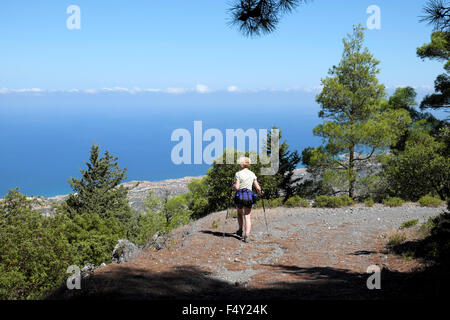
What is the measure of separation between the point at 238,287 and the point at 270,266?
6.53 feet

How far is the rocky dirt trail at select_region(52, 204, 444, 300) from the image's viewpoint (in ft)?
17.3

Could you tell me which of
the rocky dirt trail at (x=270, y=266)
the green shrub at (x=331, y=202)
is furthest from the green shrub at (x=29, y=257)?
the green shrub at (x=331, y=202)

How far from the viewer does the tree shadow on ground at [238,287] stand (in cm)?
485

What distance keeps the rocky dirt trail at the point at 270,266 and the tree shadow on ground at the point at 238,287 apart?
0.02 meters

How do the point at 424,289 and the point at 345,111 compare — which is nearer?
the point at 424,289

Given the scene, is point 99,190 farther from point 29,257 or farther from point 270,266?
point 270,266

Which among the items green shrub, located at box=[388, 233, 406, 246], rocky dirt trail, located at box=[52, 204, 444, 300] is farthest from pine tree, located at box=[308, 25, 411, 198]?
green shrub, located at box=[388, 233, 406, 246]

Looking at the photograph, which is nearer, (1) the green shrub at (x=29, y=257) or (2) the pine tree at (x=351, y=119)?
(1) the green shrub at (x=29, y=257)

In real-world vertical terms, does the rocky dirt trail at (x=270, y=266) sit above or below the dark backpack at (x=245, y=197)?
below

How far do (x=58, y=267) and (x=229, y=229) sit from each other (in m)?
10.8

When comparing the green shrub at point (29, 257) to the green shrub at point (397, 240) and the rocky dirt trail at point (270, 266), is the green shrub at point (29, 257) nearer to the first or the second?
the rocky dirt trail at point (270, 266)
